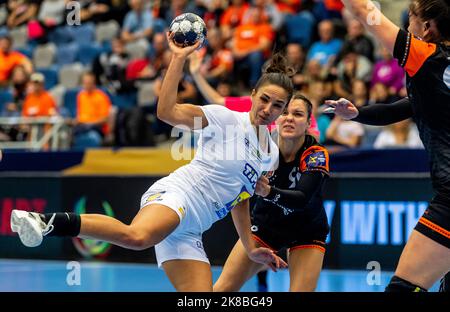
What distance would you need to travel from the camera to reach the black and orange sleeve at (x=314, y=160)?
5676 mm

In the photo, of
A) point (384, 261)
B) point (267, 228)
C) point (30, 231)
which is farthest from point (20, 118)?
point (30, 231)

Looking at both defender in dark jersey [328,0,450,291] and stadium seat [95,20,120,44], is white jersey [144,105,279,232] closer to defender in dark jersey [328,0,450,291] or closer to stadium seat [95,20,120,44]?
defender in dark jersey [328,0,450,291]

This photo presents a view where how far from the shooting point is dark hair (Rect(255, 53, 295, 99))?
526 cm

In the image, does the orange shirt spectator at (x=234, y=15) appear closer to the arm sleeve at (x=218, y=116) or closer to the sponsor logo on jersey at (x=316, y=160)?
the sponsor logo on jersey at (x=316, y=160)

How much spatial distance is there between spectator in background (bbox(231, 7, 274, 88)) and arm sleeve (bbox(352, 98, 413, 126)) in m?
7.46

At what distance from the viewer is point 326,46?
41.3 ft

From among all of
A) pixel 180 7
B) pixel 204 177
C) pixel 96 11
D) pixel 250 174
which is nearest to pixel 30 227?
pixel 204 177

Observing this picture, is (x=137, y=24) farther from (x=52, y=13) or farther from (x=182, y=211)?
(x=182, y=211)

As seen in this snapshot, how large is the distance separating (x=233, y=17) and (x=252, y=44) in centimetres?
91

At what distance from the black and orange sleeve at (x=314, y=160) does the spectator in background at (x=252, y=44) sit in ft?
22.7

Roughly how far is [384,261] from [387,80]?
286 cm

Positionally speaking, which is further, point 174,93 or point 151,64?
point 151,64

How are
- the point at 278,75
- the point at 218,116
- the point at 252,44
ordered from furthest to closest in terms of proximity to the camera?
the point at 252,44
the point at 278,75
the point at 218,116

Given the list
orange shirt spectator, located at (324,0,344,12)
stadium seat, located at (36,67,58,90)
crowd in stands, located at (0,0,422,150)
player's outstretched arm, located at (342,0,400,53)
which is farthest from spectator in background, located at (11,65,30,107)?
player's outstretched arm, located at (342,0,400,53)
